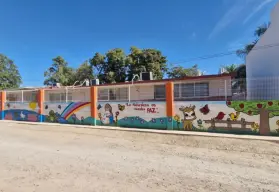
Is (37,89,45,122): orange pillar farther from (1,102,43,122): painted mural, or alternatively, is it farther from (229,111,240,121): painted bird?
(229,111,240,121): painted bird

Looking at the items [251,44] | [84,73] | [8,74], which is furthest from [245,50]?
[8,74]

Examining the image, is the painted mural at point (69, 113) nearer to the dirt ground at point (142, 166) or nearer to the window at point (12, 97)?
the window at point (12, 97)

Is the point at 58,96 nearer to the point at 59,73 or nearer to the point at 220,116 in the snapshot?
the point at 220,116

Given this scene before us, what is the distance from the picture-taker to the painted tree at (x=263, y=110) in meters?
9.77

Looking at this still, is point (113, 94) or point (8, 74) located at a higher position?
point (8, 74)

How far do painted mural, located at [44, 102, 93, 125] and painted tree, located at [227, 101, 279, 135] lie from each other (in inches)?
366

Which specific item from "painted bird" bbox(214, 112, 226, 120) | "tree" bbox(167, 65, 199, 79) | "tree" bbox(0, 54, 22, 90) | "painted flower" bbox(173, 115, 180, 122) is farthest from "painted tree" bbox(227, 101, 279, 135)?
"tree" bbox(0, 54, 22, 90)

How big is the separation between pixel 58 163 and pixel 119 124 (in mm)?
7796

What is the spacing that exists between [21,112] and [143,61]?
1817 centimetres

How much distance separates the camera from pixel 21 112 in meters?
19.1

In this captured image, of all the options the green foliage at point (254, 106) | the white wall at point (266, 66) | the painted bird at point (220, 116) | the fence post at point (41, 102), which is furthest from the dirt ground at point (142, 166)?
the fence post at point (41, 102)

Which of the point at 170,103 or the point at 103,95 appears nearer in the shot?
the point at 170,103

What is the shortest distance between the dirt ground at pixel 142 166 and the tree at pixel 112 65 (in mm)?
24320

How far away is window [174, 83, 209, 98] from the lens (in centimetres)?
1293
